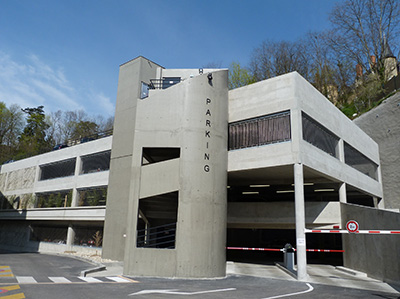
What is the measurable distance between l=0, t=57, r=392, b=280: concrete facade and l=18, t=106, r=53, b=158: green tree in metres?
37.3

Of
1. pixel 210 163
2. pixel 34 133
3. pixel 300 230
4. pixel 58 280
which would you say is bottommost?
pixel 58 280

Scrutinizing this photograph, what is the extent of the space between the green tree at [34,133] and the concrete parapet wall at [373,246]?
5132cm

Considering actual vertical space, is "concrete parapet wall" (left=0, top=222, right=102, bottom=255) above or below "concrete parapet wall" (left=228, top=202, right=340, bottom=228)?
below

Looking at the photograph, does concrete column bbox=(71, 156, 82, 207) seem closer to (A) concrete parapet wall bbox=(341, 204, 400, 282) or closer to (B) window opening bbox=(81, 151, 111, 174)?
(B) window opening bbox=(81, 151, 111, 174)

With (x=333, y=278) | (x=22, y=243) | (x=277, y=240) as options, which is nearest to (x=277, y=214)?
(x=333, y=278)

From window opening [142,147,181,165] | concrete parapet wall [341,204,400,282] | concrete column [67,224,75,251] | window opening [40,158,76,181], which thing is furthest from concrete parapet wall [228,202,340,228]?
window opening [40,158,76,181]

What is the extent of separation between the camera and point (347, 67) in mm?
47531

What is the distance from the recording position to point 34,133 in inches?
2299

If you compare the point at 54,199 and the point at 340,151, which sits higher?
the point at 340,151

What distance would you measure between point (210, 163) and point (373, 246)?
28.4 ft

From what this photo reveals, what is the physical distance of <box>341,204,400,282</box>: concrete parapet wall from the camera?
13305mm

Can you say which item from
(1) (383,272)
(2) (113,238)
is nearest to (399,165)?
(1) (383,272)

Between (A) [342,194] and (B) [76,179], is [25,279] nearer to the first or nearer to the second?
(B) [76,179]

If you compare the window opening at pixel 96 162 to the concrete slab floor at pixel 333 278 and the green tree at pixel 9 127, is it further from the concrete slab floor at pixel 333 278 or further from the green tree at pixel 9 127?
the green tree at pixel 9 127
